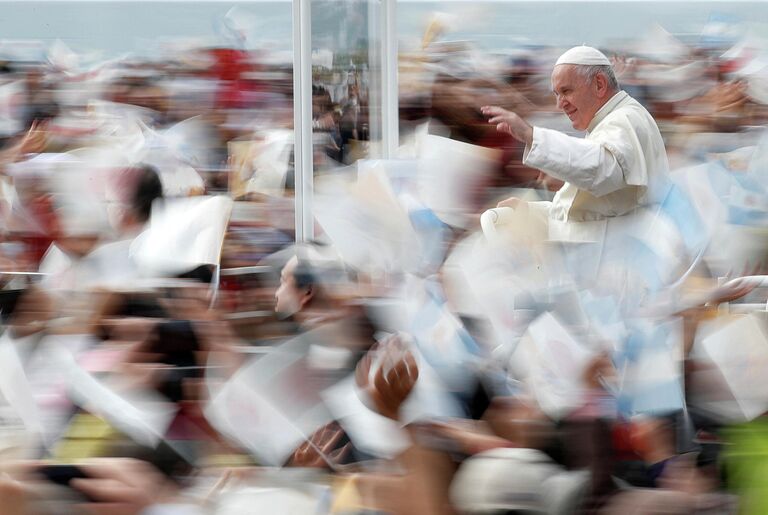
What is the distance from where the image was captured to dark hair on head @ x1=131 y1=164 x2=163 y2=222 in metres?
1.42

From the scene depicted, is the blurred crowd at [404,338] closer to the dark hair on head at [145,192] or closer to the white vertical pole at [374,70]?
the dark hair on head at [145,192]

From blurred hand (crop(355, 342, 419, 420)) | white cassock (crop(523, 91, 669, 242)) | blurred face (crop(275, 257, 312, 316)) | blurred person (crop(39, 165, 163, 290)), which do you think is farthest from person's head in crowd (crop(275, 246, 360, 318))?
white cassock (crop(523, 91, 669, 242))

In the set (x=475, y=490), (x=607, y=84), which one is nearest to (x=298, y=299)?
(x=475, y=490)

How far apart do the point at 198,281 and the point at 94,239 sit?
20 cm

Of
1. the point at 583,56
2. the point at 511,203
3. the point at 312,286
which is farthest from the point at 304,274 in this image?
the point at 583,56

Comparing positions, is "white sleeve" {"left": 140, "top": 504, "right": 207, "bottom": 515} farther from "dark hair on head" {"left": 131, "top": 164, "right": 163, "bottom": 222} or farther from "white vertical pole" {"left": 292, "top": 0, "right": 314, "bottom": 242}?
"white vertical pole" {"left": 292, "top": 0, "right": 314, "bottom": 242}

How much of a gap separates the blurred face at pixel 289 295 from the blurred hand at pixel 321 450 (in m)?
0.14

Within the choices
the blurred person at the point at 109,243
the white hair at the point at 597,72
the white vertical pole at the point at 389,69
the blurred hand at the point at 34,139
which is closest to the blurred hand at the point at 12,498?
the blurred person at the point at 109,243

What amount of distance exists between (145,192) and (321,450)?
482 mm

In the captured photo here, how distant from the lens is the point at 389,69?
2.03 meters

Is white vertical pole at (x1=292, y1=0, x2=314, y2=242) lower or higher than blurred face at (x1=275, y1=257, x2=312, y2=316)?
higher

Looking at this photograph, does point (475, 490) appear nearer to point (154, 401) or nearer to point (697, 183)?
point (154, 401)

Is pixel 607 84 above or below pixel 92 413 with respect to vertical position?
above

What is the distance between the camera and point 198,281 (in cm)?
131
